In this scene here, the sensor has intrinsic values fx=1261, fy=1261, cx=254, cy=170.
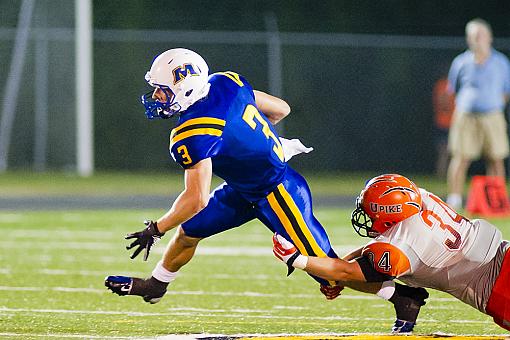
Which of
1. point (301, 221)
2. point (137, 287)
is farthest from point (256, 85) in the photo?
point (301, 221)

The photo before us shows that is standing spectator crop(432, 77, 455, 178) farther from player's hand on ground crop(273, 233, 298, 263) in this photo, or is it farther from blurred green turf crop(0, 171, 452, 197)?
player's hand on ground crop(273, 233, 298, 263)

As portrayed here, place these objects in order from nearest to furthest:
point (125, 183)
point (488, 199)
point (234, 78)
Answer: point (234, 78), point (488, 199), point (125, 183)

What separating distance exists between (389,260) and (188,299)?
192 cm

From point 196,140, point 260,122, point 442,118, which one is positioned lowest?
point 196,140

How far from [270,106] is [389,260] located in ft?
4.30

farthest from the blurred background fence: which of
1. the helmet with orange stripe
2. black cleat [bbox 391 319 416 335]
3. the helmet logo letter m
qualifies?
the helmet with orange stripe

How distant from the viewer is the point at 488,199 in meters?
11.6

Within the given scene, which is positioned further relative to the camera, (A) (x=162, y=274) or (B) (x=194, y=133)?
(A) (x=162, y=274)

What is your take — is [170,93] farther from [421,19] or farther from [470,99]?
[421,19]

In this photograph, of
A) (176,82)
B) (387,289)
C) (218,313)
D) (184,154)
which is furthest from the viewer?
(218,313)

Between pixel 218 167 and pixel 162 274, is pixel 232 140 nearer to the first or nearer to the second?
pixel 218 167

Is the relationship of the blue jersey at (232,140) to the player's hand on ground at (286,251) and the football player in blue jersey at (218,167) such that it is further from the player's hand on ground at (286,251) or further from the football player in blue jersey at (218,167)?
the player's hand on ground at (286,251)

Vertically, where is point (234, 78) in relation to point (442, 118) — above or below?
below

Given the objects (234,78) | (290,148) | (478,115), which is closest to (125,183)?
(478,115)
